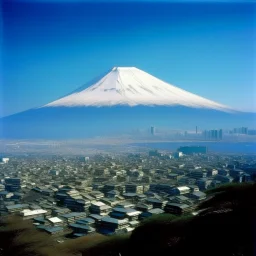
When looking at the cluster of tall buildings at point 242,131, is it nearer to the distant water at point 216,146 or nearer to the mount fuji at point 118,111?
the distant water at point 216,146

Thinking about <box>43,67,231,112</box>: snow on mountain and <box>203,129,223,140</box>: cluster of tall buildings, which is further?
<box>43,67,231,112</box>: snow on mountain

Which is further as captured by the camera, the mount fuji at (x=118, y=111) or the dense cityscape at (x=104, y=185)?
the mount fuji at (x=118, y=111)

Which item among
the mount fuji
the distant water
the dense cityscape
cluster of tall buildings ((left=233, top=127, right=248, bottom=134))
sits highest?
the mount fuji

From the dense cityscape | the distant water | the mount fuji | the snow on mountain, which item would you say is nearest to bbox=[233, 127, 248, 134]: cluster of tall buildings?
the distant water

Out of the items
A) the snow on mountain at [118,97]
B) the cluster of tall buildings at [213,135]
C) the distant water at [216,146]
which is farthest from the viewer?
the snow on mountain at [118,97]

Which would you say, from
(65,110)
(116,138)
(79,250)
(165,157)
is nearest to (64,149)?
(116,138)

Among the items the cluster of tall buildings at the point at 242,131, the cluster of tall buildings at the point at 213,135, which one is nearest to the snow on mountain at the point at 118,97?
the cluster of tall buildings at the point at 213,135

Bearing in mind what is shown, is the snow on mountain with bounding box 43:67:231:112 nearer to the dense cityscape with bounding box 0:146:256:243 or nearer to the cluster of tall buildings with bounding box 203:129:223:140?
the cluster of tall buildings with bounding box 203:129:223:140
